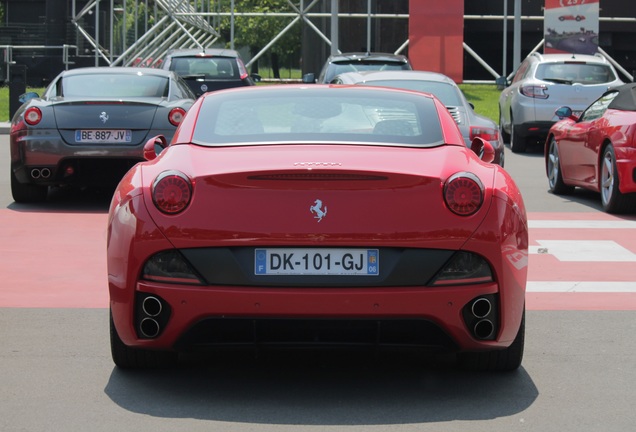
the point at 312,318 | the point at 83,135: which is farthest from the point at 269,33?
the point at 312,318

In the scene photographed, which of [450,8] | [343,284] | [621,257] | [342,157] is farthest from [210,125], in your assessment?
[450,8]

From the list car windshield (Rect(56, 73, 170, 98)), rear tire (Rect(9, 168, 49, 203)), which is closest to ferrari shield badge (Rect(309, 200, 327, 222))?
car windshield (Rect(56, 73, 170, 98))

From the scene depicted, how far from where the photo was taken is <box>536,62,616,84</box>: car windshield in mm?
21266

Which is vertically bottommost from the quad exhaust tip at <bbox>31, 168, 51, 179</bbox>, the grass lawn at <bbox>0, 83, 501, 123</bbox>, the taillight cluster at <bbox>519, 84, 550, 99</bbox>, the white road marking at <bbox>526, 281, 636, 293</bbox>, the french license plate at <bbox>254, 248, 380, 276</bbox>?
the grass lawn at <bbox>0, 83, 501, 123</bbox>

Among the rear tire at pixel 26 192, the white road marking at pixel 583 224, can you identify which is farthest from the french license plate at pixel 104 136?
the white road marking at pixel 583 224

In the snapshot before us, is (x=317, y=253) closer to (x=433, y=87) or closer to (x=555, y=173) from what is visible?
(x=433, y=87)

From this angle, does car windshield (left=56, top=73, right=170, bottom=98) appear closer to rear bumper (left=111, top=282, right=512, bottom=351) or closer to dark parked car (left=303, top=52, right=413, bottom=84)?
dark parked car (left=303, top=52, right=413, bottom=84)

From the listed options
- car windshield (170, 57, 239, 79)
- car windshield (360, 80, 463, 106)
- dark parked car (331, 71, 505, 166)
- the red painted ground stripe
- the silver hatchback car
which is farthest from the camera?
car windshield (170, 57, 239, 79)

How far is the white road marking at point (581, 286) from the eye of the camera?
871cm

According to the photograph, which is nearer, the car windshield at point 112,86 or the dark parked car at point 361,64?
the car windshield at point 112,86

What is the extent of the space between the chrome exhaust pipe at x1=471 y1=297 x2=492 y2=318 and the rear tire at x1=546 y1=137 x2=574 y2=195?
370 inches

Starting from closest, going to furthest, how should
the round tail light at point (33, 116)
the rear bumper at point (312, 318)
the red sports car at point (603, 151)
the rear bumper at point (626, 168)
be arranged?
the rear bumper at point (312, 318), the rear bumper at point (626, 168), the red sports car at point (603, 151), the round tail light at point (33, 116)

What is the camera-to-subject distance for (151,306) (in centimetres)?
561

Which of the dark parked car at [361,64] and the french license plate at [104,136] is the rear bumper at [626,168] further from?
the dark parked car at [361,64]
